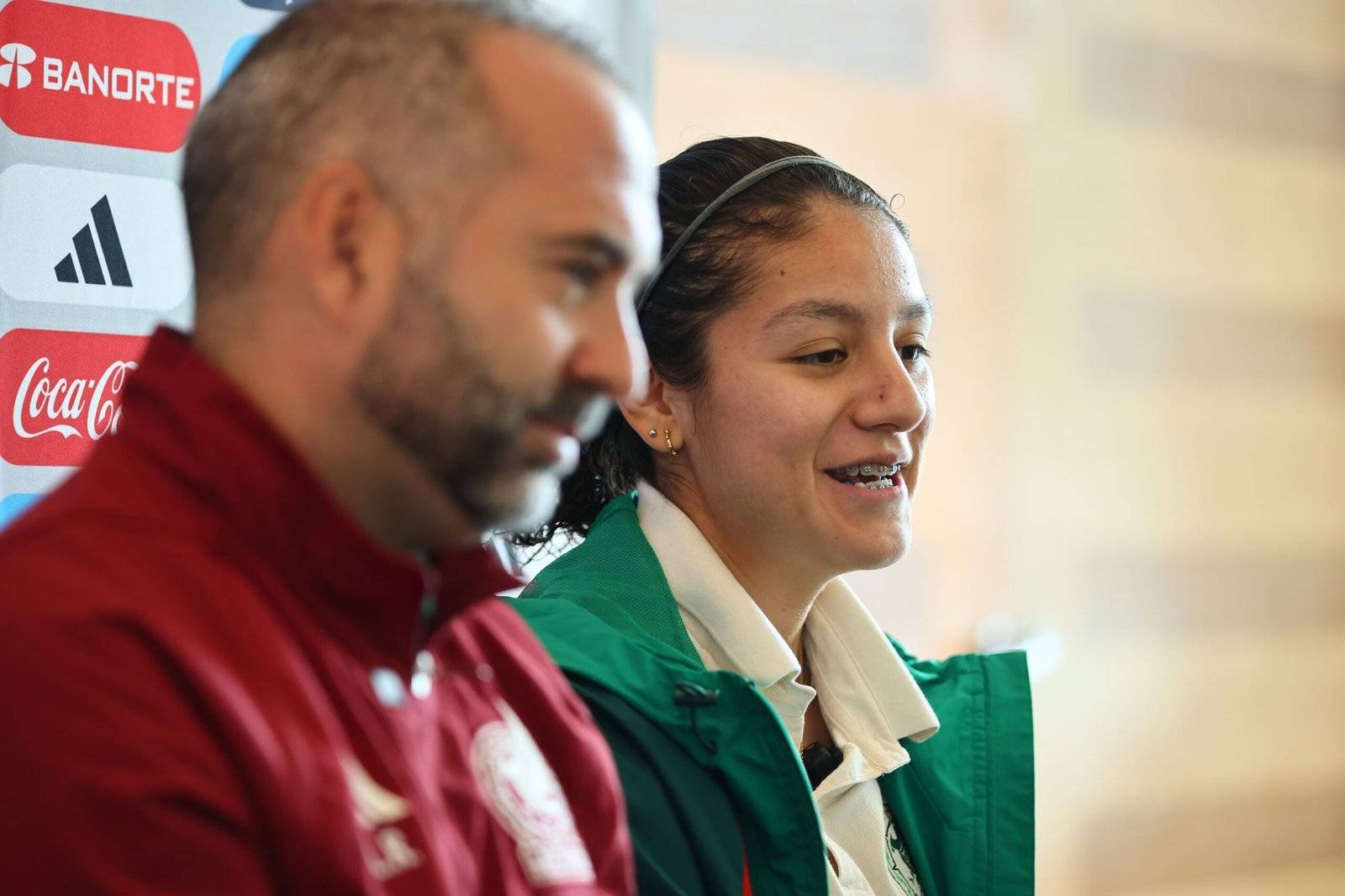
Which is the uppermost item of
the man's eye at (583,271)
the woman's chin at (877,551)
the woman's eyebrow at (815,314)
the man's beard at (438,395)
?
the man's eye at (583,271)

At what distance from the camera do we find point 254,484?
0.65m

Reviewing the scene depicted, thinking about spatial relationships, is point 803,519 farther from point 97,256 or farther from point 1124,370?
point 1124,370

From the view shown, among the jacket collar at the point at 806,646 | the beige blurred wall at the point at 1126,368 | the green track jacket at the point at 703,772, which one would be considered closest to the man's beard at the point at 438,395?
the green track jacket at the point at 703,772

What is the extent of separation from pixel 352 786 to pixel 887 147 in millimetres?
2418

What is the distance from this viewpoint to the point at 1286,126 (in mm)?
3432

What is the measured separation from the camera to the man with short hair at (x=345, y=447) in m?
0.58

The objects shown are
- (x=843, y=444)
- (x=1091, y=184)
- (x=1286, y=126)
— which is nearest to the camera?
(x=843, y=444)

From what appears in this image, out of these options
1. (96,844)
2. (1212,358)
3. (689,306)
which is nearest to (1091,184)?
(1212,358)

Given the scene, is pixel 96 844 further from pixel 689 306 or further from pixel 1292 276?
pixel 1292 276

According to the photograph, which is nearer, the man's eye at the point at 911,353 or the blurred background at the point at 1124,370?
the man's eye at the point at 911,353

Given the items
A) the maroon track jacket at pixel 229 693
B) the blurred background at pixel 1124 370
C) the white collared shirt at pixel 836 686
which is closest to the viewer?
the maroon track jacket at pixel 229 693

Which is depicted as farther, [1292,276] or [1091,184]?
[1292,276]

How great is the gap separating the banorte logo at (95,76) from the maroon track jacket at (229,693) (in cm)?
92

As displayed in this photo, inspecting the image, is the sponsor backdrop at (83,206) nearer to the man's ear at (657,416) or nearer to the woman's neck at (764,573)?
the man's ear at (657,416)
